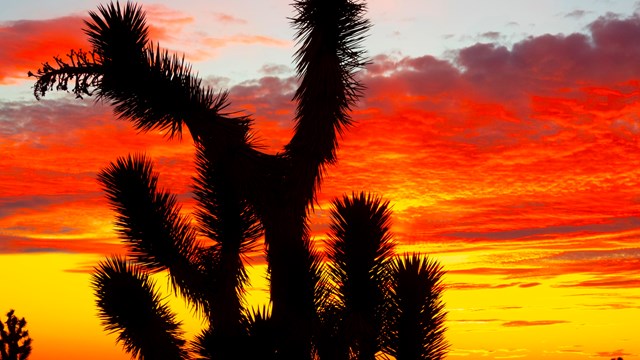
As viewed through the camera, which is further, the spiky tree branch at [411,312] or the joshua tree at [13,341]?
the joshua tree at [13,341]

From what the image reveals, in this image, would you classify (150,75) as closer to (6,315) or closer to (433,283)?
(433,283)

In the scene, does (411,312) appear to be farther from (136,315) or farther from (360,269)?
(136,315)

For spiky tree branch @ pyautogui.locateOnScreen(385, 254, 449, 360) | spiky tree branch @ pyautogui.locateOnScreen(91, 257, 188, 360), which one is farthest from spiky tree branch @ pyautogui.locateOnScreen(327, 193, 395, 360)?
spiky tree branch @ pyautogui.locateOnScreen(91, 257, 188, 360)

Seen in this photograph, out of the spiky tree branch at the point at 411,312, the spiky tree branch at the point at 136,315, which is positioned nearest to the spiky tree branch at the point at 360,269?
the spiky tree branch at the point at 411,312

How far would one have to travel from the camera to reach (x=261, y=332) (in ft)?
23.6

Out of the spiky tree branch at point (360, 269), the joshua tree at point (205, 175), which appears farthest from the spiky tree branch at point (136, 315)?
the spiky tree branch at point (360, 269)

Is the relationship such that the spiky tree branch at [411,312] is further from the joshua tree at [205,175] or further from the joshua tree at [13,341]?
the joshua tree at [13,341]

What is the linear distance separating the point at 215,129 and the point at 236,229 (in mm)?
1229

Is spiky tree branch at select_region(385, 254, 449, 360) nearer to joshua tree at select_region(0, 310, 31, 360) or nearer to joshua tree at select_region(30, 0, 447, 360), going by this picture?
joshua tree at select_region(30, 0, 447, 360)

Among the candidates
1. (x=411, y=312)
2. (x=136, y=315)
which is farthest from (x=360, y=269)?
(x=136, y=315)

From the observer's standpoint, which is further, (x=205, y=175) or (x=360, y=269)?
(x=205, y=175)

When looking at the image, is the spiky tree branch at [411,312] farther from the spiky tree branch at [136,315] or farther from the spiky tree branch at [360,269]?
the spiky tree branch at [136,315]

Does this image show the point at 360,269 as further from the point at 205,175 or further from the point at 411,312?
the point at 205,175

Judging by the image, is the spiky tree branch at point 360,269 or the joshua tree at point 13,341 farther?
the joshua tree at point 13,341
